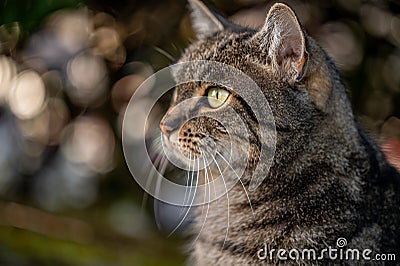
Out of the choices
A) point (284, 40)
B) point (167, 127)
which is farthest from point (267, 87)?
point (167, 127)

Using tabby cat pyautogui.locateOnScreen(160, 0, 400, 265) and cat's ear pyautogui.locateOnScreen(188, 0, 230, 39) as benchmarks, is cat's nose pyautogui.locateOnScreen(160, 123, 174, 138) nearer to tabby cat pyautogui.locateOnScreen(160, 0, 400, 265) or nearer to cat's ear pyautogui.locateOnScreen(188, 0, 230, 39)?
tabby cat pyautogui.locateOnScreen(160, 0, 400, 265)

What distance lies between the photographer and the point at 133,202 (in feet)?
8.80

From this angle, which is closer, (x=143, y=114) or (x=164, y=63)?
(x=164, y=63)

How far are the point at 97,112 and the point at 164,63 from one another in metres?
0.55

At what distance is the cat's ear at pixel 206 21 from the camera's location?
1405 millimetres

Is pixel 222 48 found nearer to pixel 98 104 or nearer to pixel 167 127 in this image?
pixel 167 127

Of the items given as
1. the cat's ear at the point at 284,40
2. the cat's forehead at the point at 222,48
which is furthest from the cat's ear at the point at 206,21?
the cat's ear at the point at 284,40

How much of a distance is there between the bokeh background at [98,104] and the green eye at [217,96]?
2.09 ft

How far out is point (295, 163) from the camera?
3.93 feet

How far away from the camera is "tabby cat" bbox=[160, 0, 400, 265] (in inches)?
46.2

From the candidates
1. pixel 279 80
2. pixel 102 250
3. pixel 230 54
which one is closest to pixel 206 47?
pixel 230 54

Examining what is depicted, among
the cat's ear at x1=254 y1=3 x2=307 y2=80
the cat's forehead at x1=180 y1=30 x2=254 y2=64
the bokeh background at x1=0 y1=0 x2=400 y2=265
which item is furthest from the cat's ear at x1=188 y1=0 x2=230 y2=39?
the bokeh background at x1=0 y1=0 x2=400 y2=265

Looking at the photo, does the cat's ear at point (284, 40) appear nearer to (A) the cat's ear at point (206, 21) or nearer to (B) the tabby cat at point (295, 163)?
(B) the tabby cat at point (295, 163)

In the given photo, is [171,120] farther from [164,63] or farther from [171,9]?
[171,9]
